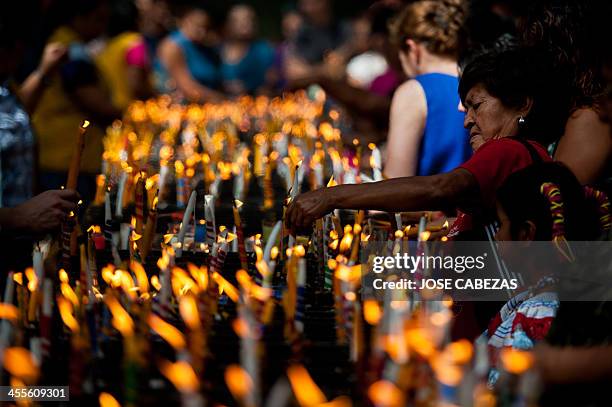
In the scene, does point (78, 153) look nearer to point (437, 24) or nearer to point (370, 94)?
point (437, 24)

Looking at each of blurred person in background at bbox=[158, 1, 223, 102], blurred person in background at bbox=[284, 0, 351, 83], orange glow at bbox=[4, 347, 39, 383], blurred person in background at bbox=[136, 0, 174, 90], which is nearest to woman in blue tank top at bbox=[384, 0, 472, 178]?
orange glow at bbox=[4, 347, 39, 383]

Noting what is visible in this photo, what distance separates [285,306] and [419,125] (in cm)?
182

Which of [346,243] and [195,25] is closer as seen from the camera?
[346,243]

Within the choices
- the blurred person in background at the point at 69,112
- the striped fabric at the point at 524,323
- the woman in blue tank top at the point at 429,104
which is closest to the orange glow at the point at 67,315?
the striped fabric at the point at 524,323

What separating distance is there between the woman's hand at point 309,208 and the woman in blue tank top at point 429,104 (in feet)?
4.21

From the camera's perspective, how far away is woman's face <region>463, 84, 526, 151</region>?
9.22 ft

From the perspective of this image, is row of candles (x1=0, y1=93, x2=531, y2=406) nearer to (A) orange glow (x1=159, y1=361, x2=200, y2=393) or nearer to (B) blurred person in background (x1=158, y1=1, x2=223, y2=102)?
(A) orange glow (x1=159, y1=361, x2=200, y2=393)

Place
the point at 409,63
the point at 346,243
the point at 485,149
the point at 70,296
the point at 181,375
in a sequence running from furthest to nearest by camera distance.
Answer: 1. the point at 409,63
2. the point at 346,243
3. the point at 485,149
4. the point at 70,296
5. the point at 181,375

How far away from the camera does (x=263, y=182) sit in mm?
4727

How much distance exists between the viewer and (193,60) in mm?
9367

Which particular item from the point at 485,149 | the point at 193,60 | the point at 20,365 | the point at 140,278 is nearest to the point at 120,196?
the point at 140,278

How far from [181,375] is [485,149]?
1.29m

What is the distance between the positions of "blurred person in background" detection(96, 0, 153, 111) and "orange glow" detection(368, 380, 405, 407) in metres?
5.70

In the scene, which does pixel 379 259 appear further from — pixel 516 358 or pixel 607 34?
pixel 516 358
